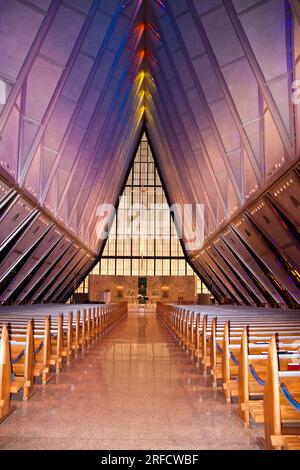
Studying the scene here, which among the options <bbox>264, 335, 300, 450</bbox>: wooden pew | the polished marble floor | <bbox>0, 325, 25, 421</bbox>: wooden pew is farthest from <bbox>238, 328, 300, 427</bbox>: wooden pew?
<bbox>0, 325, 25, 421</bbox>: wooden pew

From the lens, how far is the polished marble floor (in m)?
3.57

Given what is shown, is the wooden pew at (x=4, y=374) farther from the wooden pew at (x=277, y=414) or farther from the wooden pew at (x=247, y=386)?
the wooden pew at (x=277, y=414)

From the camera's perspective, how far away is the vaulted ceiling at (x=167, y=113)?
9.83 m

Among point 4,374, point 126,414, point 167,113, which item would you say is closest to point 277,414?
point 126,414

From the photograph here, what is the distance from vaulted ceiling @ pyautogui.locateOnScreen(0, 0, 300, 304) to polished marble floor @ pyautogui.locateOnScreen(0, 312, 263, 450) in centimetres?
607

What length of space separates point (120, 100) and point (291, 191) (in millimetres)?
11432

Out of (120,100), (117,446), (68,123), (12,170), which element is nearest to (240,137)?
(68,123)

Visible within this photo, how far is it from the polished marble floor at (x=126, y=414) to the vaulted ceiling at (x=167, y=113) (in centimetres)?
607

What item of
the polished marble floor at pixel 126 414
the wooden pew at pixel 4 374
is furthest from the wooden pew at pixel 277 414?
the wooden pew at pixel 4 374

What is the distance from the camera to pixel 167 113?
20688mm

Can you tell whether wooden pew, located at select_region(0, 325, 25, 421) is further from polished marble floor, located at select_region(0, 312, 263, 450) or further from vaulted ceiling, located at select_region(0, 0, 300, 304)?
vaulted ceiling, located at select_region(0, 0, 300, 304)

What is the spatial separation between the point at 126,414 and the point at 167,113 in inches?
715

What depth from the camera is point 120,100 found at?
64.2 feet

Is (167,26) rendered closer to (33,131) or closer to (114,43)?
(114,43)
